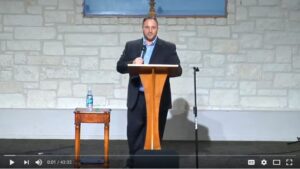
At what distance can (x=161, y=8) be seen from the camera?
7105 mm

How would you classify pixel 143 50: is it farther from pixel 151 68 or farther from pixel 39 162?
pixel 39 162

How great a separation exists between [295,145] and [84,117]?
10.2 feet

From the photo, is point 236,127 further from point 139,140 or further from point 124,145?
point 139,140

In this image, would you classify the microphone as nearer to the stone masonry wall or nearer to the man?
the man

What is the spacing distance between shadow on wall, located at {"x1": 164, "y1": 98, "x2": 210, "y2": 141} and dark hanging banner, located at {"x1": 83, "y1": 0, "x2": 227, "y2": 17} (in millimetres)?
1242

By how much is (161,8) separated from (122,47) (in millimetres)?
777

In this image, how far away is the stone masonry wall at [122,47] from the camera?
7066mm

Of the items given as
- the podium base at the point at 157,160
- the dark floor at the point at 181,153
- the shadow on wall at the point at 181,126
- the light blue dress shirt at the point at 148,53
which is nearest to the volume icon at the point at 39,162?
the dark floor at the point at 181,153

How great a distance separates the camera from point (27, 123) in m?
7.12

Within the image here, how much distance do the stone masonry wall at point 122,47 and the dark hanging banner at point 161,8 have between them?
9cm

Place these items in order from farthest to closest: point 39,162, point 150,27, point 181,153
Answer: point 181,153 < point 39,162 < point 150,27

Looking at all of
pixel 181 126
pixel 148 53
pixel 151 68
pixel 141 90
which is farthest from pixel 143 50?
pixel 181 126

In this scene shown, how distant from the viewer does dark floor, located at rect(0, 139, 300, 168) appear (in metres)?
5.57

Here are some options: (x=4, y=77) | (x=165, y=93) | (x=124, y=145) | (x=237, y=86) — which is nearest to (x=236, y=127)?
(x=237, y=86)
